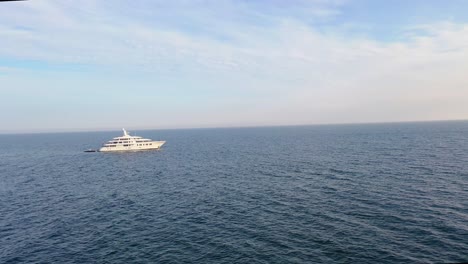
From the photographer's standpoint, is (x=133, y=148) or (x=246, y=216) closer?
(x=246, y=216)

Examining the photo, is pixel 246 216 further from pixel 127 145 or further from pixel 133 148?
pixel 127 145

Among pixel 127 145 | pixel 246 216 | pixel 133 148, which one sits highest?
pixel 127 145

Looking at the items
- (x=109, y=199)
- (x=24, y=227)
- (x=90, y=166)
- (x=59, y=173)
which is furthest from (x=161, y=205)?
(x=90, y=166)

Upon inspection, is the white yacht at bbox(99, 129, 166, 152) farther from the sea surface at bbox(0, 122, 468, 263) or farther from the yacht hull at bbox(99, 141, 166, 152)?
the sea surface at bbox(0, 122, 468, 263)

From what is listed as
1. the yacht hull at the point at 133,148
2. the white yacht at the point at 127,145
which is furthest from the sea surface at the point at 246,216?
the white yacht at the point at 127,145

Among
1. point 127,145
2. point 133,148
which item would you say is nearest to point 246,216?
point 133,148

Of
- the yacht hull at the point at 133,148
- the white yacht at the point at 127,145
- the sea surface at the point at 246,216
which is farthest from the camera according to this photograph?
the white yacht at the point at 127,145

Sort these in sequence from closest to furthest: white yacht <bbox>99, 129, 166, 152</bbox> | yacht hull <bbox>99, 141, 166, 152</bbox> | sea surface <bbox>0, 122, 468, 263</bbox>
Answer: sea surface <bbox>0, 122, 468, 263</bbox> → yacht hull <bbox>99, 141, 166, 152</bbox> → white yacht <bbox>99, 129, 166, 152</bbox>

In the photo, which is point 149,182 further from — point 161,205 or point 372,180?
point 372,180

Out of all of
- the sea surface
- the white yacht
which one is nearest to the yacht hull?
the white yacht

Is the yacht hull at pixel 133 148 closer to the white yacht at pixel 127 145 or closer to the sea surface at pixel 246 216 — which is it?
the white yacht at pixel 127 145

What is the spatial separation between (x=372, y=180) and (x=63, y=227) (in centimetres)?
6558

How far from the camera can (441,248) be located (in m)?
37.6

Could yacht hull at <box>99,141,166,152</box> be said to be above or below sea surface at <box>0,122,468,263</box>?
above
